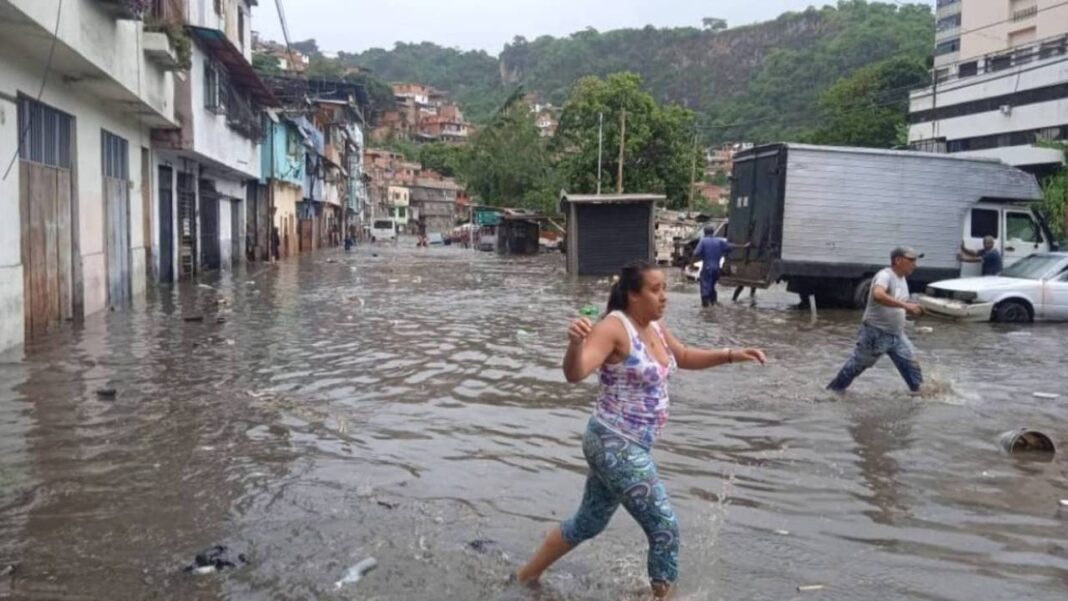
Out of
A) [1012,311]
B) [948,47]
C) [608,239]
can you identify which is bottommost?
[1012,311]

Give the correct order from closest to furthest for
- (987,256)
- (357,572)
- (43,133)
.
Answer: (357,572) → (43,133) → (987,256)

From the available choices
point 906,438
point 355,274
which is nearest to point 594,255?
point 355,274

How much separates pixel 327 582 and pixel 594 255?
87.3ft

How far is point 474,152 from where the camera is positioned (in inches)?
2820

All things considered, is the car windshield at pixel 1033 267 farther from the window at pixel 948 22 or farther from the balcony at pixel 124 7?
the window at pixel 948 22

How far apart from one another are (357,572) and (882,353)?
20.7ft

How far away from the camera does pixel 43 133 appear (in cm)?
1287

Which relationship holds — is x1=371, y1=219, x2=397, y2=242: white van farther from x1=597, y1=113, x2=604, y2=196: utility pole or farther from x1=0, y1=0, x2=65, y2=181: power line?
x1=0, y1=0, x2=65, y2=181: power line

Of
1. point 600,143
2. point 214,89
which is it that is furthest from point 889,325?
point 600,143

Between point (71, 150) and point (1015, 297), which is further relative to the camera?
point (1015, 297)

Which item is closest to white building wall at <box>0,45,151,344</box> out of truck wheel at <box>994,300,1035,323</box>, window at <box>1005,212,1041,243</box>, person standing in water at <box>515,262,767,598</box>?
person standing in water at <box>515,262,767,598</box>

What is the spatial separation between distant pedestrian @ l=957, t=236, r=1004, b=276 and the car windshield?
0.38 meters

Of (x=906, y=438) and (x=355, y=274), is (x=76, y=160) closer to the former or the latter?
(x=906, y=438)

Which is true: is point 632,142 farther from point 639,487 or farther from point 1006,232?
→ point 639,487
